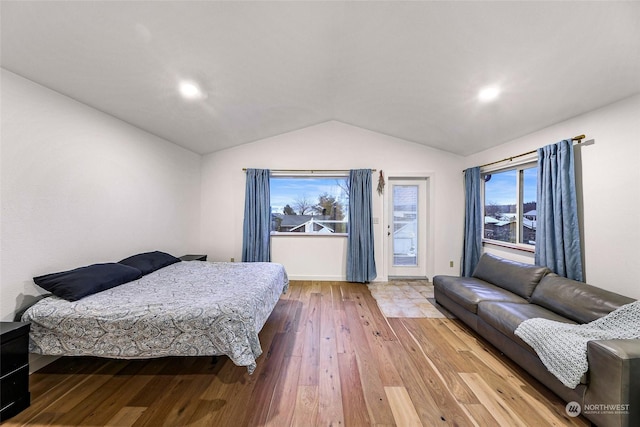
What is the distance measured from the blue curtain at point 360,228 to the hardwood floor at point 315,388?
1.74m

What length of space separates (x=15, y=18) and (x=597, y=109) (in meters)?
4.48

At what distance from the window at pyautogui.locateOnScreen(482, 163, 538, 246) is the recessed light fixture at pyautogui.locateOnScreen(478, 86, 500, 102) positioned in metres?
1.25

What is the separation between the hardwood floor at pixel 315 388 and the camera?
4.69 feet

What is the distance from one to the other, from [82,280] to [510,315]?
11.6 ft

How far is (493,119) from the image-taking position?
2.81m

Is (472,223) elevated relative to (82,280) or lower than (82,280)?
elevated

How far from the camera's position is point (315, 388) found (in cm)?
167

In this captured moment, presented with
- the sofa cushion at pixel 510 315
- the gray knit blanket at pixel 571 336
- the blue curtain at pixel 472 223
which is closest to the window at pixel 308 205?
the blue curtain at pixel 472 223

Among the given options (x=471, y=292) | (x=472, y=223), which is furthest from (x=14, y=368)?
(x=472, y=223)

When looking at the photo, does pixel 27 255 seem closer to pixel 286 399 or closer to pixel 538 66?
pixel 286 399

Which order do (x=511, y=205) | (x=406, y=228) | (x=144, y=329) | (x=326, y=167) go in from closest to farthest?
(x=144, y=329), (x=511, y=205), (x=326, y=167), (x=406, y=228)

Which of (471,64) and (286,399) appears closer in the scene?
(286,399)

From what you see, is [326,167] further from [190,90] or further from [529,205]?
[529,205]

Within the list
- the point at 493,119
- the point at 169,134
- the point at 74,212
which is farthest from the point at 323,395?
the point at 169,134
